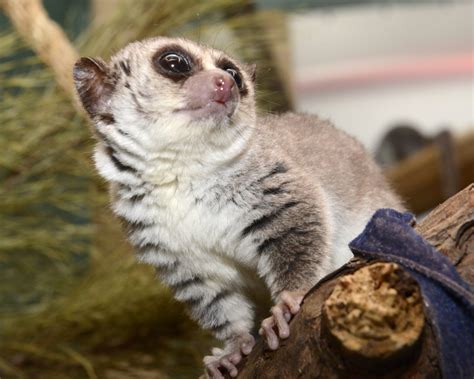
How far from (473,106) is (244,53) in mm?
3103

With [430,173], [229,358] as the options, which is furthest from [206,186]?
[430,173]

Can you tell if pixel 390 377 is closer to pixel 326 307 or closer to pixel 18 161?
pixel 326 307

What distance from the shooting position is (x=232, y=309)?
243 cm

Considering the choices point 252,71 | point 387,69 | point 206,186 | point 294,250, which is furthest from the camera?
point 387,69

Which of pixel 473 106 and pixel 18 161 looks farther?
pixel 473 106

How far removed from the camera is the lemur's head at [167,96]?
2.25 metres

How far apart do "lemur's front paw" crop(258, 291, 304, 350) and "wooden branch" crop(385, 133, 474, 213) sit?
10.8 ft

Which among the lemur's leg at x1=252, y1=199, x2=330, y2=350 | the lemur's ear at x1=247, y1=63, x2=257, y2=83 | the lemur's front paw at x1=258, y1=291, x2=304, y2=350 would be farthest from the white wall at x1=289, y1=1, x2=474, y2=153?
the lemur's front paw at x1=258, y1=291, x2=304, y2=350

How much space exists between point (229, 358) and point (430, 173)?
3.39m

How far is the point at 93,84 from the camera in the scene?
2.39m

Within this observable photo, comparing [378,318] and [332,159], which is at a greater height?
[332,159]

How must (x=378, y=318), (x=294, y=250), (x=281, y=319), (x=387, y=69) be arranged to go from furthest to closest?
1. (x=387, y=69)
2. (x=294, y=250)
3. (x=281, y=319)
4. (x=378, y=318)

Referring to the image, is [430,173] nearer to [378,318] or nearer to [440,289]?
[440,289]

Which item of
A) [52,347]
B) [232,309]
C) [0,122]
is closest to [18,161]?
[0,122]
